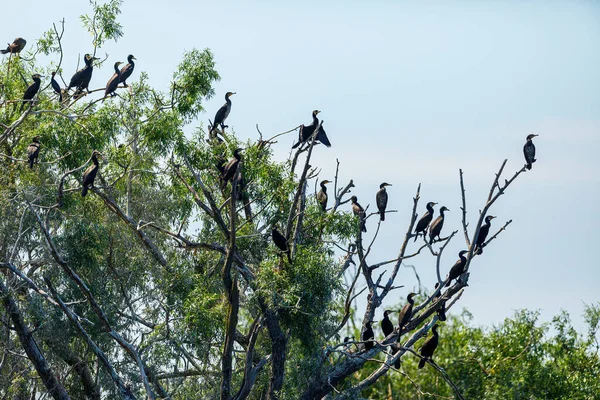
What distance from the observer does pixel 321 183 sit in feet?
53.3

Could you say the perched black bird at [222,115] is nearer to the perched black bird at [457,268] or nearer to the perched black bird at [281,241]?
the perched black bird at [281,241]

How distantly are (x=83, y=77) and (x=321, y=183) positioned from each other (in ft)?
13.8

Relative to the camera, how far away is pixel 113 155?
16.5 metres

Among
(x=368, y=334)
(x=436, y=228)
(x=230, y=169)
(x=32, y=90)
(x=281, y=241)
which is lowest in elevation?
(x=368, y=334)

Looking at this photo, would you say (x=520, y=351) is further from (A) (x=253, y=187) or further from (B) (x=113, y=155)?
(B) (x=113, y=155)

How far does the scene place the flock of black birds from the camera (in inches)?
555

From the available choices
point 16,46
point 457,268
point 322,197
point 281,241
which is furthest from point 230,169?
point 16,46

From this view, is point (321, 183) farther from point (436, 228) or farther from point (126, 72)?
point (126, 72)

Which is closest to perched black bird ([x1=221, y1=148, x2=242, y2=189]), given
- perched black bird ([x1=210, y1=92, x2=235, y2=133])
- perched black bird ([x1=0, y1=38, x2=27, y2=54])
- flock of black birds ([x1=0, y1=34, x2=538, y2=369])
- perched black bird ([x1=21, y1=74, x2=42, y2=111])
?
flock of black birds ([x1=0, y1=34, x2=538, y2=369])

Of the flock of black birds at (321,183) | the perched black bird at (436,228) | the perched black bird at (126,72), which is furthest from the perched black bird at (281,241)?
the perched black bird at (126,72)

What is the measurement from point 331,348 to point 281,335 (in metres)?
0.93

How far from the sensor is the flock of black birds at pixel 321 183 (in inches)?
555

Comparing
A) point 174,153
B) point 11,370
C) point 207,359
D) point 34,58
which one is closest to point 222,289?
point 207,359

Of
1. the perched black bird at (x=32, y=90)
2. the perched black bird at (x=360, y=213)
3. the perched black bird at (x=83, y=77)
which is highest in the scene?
the perched black bird at (x=83, y=77)
